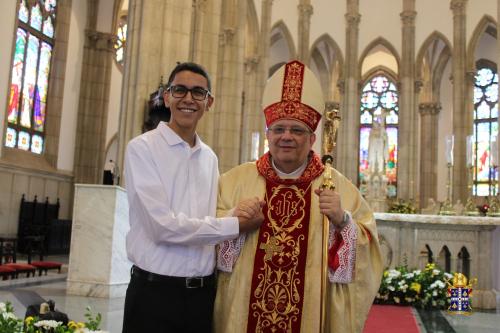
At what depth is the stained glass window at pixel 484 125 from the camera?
25.0 m

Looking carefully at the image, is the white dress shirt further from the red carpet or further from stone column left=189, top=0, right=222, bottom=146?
stone column left=189, top=0, right=222, bottom=146

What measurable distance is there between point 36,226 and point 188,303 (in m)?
13.5

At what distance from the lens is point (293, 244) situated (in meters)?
2.64

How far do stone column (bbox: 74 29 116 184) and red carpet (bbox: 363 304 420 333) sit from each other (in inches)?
488

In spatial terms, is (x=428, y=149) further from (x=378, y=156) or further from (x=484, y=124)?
(x=378, y=156)

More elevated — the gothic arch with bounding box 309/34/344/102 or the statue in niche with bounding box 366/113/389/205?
the gothic arch with bounding box 309/34/344/102

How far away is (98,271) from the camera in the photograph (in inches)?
291

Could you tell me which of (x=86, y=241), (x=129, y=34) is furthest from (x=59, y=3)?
(x=86, y=241)

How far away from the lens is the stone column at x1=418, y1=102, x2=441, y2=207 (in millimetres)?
24906

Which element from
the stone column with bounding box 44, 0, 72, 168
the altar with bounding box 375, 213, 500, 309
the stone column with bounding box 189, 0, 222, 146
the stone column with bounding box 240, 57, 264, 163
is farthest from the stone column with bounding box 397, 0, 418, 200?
the altar with bounding box 375, 213, 500, 309

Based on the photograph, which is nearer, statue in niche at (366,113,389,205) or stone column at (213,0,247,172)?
statue in niche at (366,113,389,205)

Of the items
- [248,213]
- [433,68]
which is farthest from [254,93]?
[248,213]

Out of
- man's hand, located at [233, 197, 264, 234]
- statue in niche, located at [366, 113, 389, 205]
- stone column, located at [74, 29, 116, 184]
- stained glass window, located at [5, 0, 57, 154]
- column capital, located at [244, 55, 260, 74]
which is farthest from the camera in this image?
column capital, located at [244, 55, 260, 74]

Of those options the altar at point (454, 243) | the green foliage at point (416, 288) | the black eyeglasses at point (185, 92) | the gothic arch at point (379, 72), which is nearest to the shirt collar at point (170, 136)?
the black eyeglasses at point (185, 92)
